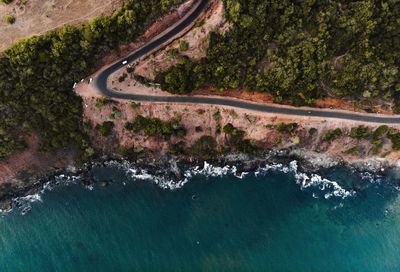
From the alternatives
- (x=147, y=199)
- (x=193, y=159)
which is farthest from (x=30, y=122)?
(x=193, y=159)

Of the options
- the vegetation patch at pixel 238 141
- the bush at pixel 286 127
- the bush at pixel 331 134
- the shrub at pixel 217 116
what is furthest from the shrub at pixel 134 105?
the bush at pixel 331 134

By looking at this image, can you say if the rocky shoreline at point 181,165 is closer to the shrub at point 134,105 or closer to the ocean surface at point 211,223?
the ocean surface at point 211,223

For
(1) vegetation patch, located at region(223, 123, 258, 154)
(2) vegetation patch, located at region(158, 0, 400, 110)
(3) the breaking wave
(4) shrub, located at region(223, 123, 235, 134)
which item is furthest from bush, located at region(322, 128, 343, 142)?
(4) shrub, located at region(223, 123, 235, 134)

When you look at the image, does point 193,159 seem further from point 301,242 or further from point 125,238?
point 301,242

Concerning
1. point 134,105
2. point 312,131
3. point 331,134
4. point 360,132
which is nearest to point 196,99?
point 134,105

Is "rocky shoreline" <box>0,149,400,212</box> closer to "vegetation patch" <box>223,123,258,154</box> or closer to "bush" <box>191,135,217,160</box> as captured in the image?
"bush" <box>191,135,217,160</box>

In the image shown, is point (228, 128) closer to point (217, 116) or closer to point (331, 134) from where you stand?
point (217, 116)
